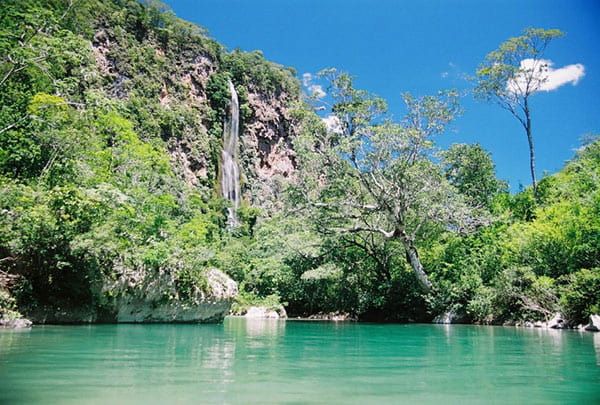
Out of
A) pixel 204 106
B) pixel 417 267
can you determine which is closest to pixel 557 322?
pixel 417 267

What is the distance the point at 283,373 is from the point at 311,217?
17.1m

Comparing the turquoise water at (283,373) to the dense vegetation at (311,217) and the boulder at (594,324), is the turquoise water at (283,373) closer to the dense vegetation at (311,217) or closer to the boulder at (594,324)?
the dense vegetation at (311,217)

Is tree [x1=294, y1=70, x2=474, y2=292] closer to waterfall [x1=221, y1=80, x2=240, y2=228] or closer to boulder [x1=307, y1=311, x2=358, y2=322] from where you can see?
boulder [x1=307, y1=311, x2=358, y2=322]

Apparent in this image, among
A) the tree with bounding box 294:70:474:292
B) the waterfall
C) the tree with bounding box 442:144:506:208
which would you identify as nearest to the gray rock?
the tree with bounding box 294:70:474:292

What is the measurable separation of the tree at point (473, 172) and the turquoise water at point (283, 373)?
21.9 meters

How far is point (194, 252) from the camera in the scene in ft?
56.5

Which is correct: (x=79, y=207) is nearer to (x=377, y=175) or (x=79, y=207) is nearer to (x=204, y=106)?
(x=377, y=175)

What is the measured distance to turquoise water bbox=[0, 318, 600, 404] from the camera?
4438 millimetres

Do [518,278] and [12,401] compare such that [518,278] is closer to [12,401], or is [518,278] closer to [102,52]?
[12,401]

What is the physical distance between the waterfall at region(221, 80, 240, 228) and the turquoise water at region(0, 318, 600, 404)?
134ft

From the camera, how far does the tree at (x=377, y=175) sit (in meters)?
21.3

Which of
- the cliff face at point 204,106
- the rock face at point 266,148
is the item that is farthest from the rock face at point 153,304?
the rock face at point 266,148

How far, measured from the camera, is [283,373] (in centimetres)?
584

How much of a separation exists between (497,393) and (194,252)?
13566 mm
